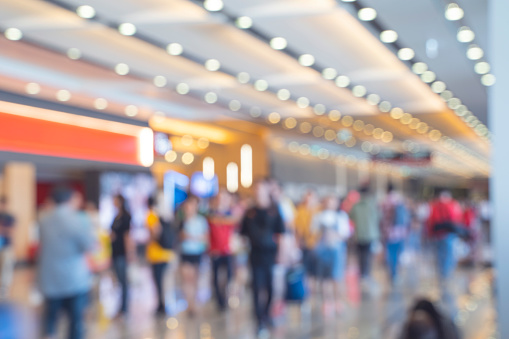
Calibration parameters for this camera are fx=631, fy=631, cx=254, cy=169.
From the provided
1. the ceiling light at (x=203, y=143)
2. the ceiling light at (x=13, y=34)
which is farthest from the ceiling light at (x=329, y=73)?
the ceiling light at (x=203, y=143)

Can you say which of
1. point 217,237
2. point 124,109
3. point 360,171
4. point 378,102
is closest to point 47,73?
point 124,109

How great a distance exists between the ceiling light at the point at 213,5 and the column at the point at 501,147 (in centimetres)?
475

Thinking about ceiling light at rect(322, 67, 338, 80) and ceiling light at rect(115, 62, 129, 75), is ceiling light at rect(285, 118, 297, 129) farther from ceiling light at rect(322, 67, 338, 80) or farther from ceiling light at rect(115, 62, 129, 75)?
ceiling light at rect(115, 62, 129, 75)

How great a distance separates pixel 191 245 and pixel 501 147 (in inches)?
236

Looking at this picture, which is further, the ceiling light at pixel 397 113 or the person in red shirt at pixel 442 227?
the ceiling light at pixel 397 113

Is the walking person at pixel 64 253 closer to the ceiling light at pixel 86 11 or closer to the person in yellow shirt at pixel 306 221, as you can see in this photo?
the ceiling light at pixel 86 11

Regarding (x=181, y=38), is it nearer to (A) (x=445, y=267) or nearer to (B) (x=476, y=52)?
(B) (x=476, y=52)

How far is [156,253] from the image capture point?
762cm

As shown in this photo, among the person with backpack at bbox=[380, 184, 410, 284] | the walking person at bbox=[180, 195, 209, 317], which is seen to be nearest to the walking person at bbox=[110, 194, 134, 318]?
the walking person at bbox=[180, 195, 209, 317]

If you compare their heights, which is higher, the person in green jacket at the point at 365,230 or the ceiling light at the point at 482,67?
the ceiling light at the point at 482,67

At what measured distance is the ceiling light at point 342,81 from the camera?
10648 millimetres

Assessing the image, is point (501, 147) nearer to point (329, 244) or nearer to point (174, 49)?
point (329, 244)

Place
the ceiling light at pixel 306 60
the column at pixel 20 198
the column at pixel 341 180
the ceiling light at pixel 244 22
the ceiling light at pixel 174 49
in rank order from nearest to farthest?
the ceiling light at pixel 244 22, the ceiling light at pixel 174 49, the ceiling light at pixel 306 60, the column at pixel 20 198, the column at pixel 341 180

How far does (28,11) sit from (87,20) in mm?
651
